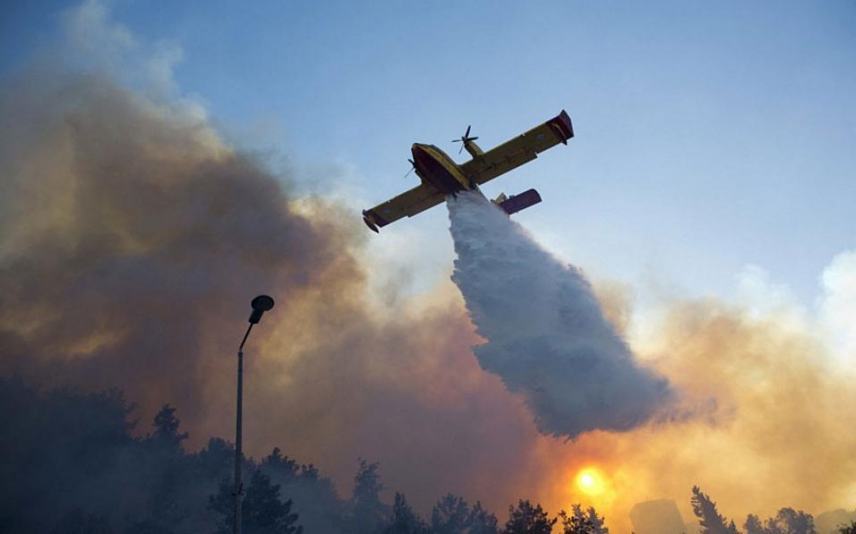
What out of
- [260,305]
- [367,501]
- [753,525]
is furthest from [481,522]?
[753,525]

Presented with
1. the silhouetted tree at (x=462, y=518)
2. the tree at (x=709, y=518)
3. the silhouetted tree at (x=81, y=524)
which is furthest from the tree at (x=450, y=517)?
the tree at (x=709, y=518)

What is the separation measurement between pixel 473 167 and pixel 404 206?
273 inches

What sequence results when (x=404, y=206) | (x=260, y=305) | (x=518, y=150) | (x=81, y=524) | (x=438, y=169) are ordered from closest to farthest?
(x=260, y=305), (x=438, y=169), (x=518, y=150), (x=404, y=206), (x=81, y=524)

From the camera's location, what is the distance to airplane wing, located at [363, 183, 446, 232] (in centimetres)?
3734

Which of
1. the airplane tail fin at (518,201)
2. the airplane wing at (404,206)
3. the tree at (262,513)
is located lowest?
the tree at (262,513)

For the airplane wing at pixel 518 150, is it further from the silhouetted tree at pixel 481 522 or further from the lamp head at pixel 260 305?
the silhouetted tree at pixel 481 522

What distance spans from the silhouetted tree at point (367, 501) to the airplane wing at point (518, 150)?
7285cm

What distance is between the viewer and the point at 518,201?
36688 millimetres

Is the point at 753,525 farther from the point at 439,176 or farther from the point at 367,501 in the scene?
the point at 439,176

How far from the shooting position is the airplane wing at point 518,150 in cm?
3222

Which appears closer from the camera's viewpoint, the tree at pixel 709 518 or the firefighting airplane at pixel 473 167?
the firefighting airplane at pixel 473 167

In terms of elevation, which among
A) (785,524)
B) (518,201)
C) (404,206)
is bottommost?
(785,524)

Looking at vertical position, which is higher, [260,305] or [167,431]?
[167,431]

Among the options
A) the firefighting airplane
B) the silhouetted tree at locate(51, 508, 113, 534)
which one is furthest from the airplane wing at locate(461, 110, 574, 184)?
the silhouetted tree at locate(51, 508, 113, 534)
